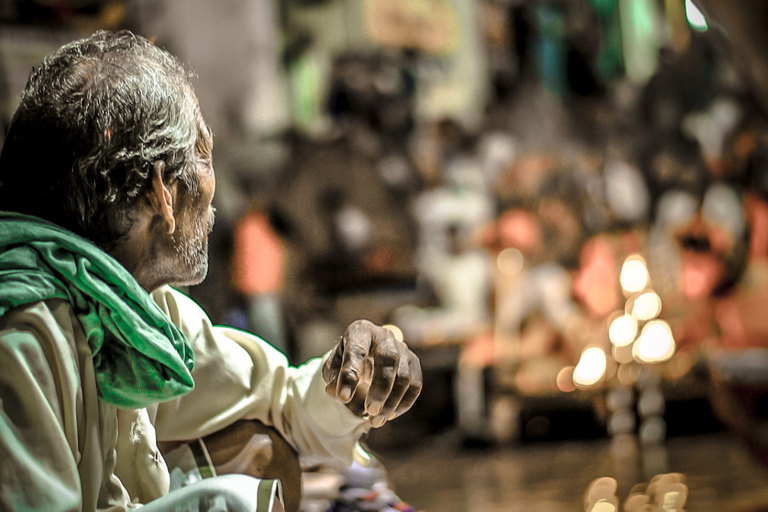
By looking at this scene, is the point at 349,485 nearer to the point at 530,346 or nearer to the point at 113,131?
the point at 113,131

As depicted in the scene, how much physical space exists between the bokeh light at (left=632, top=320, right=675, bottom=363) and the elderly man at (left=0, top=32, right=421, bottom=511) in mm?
5101

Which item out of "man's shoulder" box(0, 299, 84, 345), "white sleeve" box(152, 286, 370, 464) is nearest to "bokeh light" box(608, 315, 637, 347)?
"white sleeve" box(152, 286, 370, 464)

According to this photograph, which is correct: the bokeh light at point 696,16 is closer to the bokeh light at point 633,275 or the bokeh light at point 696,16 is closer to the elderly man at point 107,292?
the elderly man at point 107,292

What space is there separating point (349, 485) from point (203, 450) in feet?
1.89

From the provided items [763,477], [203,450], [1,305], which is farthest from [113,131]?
[763,477]

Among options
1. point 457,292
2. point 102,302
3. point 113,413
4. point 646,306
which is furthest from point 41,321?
point 646,306

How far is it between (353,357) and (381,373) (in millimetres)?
58

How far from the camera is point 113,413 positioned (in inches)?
41.5

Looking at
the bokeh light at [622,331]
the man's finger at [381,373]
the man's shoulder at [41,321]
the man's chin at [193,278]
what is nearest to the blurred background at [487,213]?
the bokeh light at [622,331]

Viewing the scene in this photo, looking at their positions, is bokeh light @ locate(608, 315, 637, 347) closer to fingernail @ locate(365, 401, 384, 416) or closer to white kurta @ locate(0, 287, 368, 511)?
white kurta @ locate(0, 287, 368, 511)

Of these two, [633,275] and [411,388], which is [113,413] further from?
[633,275]

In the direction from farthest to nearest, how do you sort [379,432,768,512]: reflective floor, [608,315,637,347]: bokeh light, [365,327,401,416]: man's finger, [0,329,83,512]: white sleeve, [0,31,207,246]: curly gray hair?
[608,315,637,347]: bokeh light
[379,432,768,512]: reflective floor
[365,327,401,416]: man's finger
[0,31,207,246]: curly gray hair
[0,329,83,512]: white sleeve

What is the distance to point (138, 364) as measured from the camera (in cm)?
100

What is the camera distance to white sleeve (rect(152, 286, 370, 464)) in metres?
1.33
